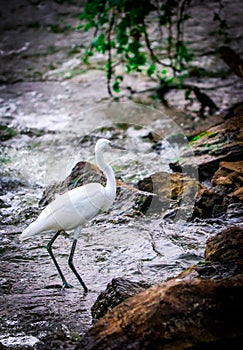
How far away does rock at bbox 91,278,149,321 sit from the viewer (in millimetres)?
3414

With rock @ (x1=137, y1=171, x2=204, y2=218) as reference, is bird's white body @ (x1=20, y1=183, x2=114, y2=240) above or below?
above

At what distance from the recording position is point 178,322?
2852mm

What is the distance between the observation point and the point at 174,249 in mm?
4543

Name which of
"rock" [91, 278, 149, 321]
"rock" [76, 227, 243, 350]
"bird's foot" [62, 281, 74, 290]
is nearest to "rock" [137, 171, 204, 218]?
"bird's foot" [62, 281, 74, 290]

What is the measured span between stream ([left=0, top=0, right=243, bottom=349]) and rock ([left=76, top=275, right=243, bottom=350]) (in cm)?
58

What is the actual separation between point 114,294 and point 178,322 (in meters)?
0.66

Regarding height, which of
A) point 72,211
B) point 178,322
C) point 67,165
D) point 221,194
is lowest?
point 67,165

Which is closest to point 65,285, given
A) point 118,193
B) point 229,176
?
point 118,193

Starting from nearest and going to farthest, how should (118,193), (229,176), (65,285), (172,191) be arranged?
(65,285) < (229,176) < (172,191) < (118,193)

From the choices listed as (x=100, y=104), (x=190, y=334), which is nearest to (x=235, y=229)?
(x=190, y=334)

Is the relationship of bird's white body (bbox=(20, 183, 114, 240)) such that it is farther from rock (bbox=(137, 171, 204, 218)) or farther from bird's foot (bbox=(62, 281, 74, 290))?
rock (bbox=(137, 171, 204, 218))

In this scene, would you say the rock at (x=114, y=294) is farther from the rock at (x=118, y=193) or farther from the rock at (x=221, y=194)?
the rock at (x=118, y=193)

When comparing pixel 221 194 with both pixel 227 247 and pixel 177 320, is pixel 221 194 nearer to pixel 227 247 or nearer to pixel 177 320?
pixel 227 247

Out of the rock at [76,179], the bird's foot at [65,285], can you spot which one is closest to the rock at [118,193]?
the rock at [76,179]
